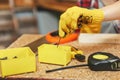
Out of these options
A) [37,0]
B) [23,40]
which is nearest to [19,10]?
[37,0]

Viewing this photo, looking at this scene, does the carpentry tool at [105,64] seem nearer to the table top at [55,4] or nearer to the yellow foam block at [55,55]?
the yellow foam block at [55,55]

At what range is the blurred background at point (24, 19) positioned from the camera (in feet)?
8.34

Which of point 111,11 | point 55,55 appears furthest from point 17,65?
point 111,11

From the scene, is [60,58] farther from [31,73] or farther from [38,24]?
[38,24]

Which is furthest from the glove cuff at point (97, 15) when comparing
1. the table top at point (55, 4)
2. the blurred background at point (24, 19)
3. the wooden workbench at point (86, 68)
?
the blurred background at point (24, 19)

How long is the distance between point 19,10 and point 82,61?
1994mm

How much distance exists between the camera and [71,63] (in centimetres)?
78

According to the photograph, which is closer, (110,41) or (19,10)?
(110,41)

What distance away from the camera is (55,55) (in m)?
0.75

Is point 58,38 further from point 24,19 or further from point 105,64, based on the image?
point 24,19

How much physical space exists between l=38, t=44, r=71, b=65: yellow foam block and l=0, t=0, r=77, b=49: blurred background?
5.71 ft

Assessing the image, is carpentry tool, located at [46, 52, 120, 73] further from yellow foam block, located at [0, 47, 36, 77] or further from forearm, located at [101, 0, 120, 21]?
forearm, located at [101, 0, 120, 21]

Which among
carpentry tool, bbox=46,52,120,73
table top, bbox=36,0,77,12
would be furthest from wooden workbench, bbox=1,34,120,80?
table top, bbox=36,0,77,12

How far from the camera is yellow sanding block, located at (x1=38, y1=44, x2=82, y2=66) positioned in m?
0.74
